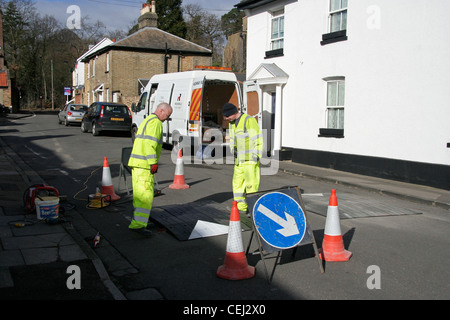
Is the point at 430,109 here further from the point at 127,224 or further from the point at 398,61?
the point at 127,224

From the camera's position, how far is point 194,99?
13.9 metres

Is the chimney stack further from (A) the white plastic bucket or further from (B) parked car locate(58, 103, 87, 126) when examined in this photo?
(A) the white plastic bucket

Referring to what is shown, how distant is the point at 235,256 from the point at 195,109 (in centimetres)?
953

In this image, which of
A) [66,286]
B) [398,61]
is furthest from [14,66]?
[66,286]

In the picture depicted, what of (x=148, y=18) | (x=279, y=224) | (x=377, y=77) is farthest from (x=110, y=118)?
(x=148, y=18)

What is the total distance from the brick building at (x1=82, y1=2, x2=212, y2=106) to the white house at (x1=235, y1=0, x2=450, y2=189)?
20930 millimetres

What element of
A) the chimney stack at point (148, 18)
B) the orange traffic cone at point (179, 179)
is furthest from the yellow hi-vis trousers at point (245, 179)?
the chimney stack at point (148, 18)

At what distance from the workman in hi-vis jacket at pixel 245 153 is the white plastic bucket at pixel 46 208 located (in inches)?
114

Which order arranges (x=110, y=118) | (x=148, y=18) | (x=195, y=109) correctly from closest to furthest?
(x=195, y=109)
(x=110, y=118)
(x=148, y=18)

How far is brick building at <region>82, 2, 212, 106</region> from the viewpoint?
36812mm

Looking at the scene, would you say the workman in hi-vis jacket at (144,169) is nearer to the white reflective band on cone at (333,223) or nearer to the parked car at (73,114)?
the white reflective band on cone at (333,223)

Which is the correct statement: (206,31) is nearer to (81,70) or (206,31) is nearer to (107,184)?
(81,70)

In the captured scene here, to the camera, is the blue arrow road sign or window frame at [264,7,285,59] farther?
window frame at [264,7,285,59]

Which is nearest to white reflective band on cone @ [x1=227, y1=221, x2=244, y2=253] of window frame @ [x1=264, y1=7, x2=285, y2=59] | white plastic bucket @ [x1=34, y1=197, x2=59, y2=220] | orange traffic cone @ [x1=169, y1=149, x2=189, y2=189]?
white plastic bucket @ [x1=34, y1=197, x2=59, y2=220]
